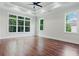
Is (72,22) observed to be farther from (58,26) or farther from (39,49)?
(39,49)

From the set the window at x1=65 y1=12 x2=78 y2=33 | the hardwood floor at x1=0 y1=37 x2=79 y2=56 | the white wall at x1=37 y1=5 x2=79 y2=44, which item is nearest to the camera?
the hardwood floor at x1=0 y1=37 x2=79 y2=56

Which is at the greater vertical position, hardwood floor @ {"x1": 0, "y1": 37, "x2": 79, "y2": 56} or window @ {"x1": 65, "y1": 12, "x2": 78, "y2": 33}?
window @ {"x1": 65, "y1": 12, "x2": 78, "y2": 33}

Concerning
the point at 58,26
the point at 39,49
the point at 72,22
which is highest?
the point at 72,22

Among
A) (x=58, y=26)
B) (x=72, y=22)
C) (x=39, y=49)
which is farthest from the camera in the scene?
(x=58, y=26)

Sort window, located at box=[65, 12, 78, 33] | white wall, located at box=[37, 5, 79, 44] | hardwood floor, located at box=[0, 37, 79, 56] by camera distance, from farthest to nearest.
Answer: white wall, located at box=[37, 5, 79, 44] → window, located at box=[65, 12, 78, 33] → hardwood floor, located at box=[0, 37, 79, 56]

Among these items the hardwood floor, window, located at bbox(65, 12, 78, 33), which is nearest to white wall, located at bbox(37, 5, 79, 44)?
window, located at bbox(65, 12, 78, 33)

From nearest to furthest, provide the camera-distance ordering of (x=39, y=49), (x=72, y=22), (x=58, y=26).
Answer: (x=39, y=49) → (x=72, y=22) → (x=58, y=26)

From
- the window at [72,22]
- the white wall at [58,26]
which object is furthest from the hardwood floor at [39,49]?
the window at [72,22]

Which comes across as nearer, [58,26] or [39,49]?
[39,49]

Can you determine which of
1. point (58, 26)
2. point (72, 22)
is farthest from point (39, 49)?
point (58, 26)

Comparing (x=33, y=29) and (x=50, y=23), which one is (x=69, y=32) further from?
(x=33, y=29)

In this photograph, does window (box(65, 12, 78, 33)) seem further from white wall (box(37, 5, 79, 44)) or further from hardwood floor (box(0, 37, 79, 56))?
hardwood floor (box(0, 37, 79, 56))

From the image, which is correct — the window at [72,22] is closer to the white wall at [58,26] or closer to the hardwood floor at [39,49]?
the white wall at [58,26]

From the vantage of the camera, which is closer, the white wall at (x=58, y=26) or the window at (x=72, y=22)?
the window at (x=72, y=22)
